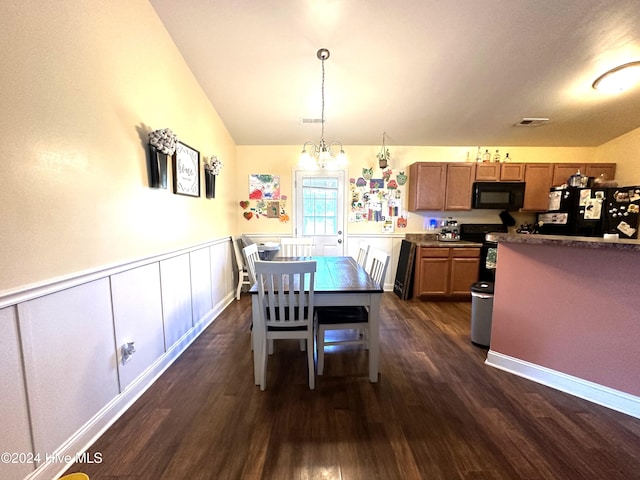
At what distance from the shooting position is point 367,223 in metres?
4.27

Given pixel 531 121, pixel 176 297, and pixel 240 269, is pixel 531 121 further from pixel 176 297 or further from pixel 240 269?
pixel 176 297

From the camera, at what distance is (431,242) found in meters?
3.92

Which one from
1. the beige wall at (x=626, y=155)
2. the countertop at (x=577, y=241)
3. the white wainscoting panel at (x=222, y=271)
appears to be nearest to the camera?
the countertop at (x=577, y=241)

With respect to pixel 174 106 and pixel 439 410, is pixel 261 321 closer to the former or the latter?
pixel 439 410

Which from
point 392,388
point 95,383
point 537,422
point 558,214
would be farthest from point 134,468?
point 558,214

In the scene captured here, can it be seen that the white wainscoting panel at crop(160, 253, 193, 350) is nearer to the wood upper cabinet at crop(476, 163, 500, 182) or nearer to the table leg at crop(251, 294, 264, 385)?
the table leg at crop(251, 294, 264, 385)

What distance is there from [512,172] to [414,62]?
247cm

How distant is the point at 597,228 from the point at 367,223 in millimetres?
3010

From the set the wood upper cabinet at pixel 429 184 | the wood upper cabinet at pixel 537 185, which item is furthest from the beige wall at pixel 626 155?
the wood upper cabinet at pixel 429 184

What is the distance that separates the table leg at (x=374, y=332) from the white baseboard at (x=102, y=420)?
5.47 feet

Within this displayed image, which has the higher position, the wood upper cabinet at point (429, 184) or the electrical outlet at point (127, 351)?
the wood upper cabinet at point (429, 184)

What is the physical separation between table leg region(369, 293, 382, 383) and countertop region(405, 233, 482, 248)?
2163 millimetres

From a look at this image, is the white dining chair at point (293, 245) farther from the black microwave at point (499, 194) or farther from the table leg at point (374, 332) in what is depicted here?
the black microwave at point (499, 194)

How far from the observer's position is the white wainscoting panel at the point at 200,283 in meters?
2.69
